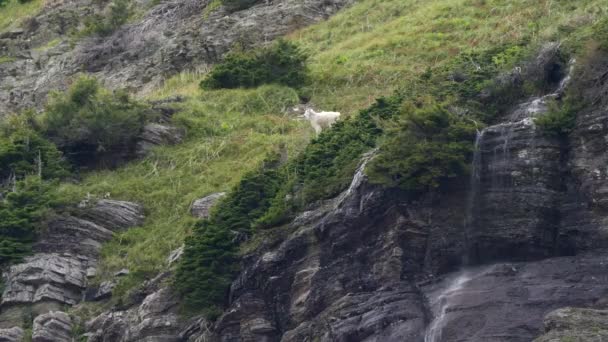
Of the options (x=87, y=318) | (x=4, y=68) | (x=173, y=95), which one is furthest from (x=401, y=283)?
(x=4, y=68)

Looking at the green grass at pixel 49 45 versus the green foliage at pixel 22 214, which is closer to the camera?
the green foliage at pixel 22 214

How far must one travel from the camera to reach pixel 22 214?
93.9 ft

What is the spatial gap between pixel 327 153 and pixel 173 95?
521 inches

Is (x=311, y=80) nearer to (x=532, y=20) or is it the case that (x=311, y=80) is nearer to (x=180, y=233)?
(x=532, y=20)

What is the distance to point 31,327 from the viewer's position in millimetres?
25594

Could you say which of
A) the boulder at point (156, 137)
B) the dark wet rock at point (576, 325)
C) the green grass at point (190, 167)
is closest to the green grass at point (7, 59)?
the green grass at point (190, 167)

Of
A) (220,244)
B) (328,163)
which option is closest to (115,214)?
(220,244)

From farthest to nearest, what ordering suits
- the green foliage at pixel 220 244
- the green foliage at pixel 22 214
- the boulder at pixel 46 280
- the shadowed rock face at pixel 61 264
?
1. the green foliage at pixel 22 214
2. the boulder at pixel 46 280
3. the shadowed rock face at pixel 61 264
4. the green foliage at pixel 220 244

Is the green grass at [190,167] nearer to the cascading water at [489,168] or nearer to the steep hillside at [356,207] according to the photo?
the steep hillside at [356,207]

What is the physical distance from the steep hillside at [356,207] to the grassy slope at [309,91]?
8 centimetres

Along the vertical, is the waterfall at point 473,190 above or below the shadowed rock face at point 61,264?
above

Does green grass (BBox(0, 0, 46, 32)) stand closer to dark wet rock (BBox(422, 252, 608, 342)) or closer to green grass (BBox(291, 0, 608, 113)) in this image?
green grass (BBox(291, 0, 608, 113))

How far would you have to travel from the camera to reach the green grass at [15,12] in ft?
179

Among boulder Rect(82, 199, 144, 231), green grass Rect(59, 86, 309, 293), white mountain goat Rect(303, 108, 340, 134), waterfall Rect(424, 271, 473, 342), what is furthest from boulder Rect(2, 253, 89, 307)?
waterfall Rect(424, 271, 473, 342)
